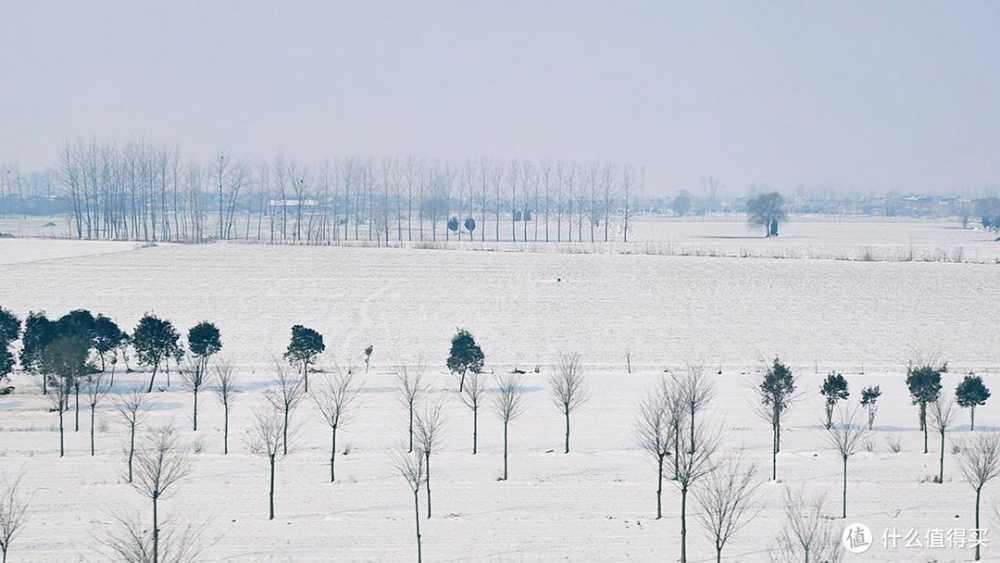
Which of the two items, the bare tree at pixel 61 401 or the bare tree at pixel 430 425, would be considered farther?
the bare tree at pixel 61 401

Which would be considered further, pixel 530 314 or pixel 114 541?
pixel 530 314

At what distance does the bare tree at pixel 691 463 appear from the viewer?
2338 cm

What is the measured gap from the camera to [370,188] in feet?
484

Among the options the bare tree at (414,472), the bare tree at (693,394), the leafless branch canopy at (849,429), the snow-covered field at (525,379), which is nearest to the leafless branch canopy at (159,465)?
→ the snow-covered field at (525,379)

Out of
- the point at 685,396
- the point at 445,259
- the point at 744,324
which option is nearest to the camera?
the point at 685,396

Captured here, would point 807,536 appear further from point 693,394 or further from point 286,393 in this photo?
point 286,393

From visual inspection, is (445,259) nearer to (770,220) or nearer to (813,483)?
(813,483)

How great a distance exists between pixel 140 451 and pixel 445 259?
48952 millimetres

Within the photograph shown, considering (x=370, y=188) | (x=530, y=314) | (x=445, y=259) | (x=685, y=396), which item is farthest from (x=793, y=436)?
(x=370, y=188)

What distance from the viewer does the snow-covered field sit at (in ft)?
80.7

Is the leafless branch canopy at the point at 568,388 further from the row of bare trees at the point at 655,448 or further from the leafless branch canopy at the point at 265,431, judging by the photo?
the leafless branch canopy at the point at 265,431

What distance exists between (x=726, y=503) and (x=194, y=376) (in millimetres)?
23728

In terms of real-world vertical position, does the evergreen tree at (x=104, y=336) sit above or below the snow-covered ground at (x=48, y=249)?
below

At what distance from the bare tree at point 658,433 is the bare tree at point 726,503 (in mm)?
1015
